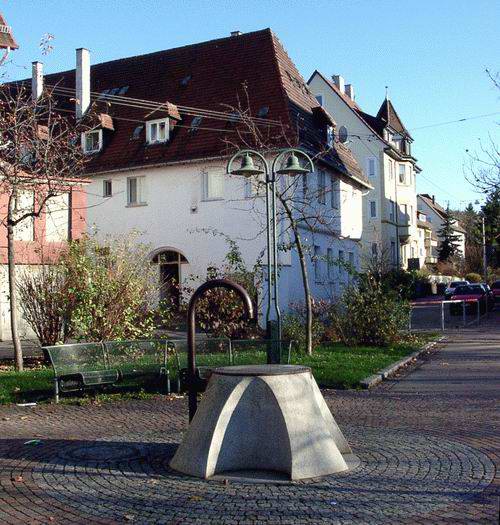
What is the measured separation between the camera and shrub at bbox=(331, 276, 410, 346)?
21.0 meters

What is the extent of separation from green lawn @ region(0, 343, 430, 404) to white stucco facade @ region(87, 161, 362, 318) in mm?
12743

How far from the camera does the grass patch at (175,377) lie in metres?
12.5

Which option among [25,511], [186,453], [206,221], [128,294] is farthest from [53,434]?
[206,221]

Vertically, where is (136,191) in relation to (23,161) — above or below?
above

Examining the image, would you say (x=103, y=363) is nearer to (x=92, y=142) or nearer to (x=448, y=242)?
(x=92, y=142)

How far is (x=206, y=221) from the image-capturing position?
3259cm

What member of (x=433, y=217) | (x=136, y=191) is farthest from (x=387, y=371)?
(x=433, y=217)

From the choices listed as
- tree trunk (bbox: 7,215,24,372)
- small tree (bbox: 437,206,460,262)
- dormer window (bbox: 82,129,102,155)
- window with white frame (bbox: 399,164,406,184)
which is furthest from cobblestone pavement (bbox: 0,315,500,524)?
small tree (bbox: 437,206,460,262)

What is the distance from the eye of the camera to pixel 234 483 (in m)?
7.02

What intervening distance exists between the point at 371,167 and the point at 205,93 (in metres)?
24.8

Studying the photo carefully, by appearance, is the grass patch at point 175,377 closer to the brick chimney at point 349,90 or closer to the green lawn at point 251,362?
the green lawn at point 251,362

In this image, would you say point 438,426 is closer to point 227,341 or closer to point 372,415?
point 372,415

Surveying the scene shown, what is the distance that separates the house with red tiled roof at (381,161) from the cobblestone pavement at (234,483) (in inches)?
1616

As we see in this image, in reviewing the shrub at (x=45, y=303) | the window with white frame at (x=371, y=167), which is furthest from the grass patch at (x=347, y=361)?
→ the window with white frame at (x=371, y=167)
